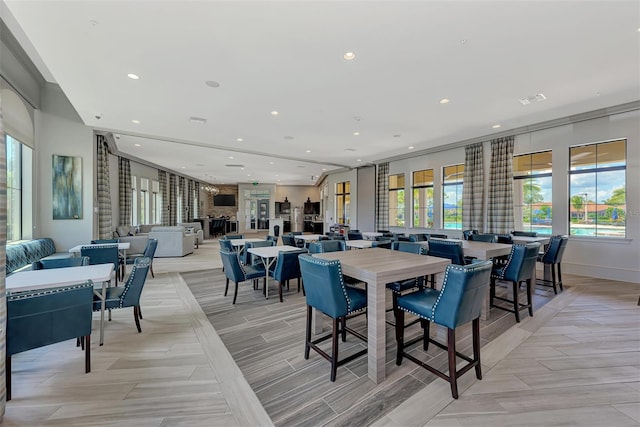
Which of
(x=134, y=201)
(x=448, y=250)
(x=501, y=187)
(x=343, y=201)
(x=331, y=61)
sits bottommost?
(x=448, y=250)

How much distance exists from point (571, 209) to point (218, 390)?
290 inches

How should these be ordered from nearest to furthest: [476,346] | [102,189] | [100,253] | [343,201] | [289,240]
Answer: [476,346] → [100,253] → [289,240] → [102,189] → [343,201]

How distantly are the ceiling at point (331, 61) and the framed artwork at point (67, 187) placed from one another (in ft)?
3.29

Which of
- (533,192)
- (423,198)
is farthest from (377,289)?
(423,198)

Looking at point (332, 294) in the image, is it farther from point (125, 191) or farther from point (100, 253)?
point (125, 191)

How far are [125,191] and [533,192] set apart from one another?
11717 millimetres

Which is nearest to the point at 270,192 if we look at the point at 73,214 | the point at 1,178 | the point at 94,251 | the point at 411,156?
the point at 411,156

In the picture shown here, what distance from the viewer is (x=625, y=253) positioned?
16.6 ft

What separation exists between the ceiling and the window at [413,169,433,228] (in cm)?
280

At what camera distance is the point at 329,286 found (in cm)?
209

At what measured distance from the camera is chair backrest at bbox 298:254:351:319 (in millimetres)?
2074

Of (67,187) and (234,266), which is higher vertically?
(67,187)

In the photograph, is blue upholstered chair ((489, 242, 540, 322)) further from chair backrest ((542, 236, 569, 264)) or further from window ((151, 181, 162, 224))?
window ((151, 181, 162, 224))

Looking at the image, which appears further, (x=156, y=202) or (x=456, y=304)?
(x=156, y=202)
